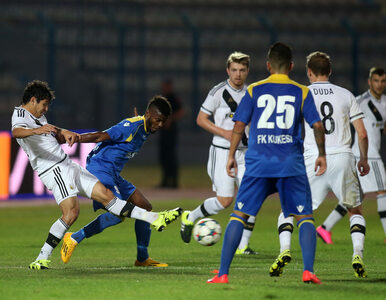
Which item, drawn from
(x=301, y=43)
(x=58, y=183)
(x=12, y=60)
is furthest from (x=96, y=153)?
(x=301, y=43)

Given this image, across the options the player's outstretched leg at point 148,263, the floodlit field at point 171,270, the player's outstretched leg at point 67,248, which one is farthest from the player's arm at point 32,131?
the player's outstretched leg at point 148,263

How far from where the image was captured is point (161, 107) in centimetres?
812

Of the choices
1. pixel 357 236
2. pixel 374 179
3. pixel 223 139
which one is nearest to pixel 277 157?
pixel 357 236

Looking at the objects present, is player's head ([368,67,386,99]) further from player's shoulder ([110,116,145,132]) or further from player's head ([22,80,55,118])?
player's head ([22,80,55,118])

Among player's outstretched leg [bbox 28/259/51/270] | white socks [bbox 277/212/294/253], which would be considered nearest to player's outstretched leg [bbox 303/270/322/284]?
white socks [bbox 277/212/294/253]

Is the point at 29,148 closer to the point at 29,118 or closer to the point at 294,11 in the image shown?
the point at 29,118

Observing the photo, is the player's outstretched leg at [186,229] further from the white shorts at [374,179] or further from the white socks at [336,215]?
the white socks at [336,215]

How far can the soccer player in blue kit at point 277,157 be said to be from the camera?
6.62 meters

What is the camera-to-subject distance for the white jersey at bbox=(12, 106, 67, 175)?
795 cm

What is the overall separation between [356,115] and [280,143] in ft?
5.23

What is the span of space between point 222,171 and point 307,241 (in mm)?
3026

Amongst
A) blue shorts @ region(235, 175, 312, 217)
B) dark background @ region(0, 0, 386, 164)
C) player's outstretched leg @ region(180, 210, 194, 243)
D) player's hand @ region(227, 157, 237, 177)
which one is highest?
dark background @ region(0, 0, 386, 164)

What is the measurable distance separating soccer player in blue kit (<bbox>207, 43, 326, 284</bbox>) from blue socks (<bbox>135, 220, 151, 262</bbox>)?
1.75 m

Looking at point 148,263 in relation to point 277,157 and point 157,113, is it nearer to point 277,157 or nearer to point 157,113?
point 157,113
